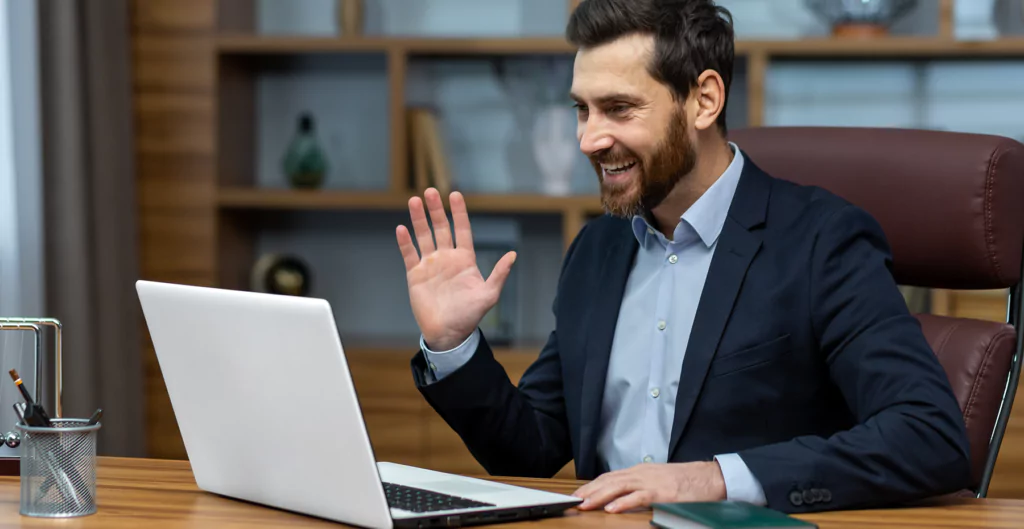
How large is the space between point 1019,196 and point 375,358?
1.93m

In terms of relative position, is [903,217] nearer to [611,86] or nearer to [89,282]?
[611,86]

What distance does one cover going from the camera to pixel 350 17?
328cm

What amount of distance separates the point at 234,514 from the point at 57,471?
0.57 ft

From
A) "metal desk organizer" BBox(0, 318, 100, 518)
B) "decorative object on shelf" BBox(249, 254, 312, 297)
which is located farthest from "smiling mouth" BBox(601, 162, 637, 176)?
"decorative object on shelf" BBox(249, 254, 312, 297)

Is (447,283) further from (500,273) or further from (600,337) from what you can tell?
(600,337)

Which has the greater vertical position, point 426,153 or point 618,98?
point 618,98

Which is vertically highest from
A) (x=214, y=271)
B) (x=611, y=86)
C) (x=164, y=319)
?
(x=611, y=86)

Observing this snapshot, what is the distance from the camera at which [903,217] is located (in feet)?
5.43

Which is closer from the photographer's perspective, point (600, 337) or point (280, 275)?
point (600, 337)

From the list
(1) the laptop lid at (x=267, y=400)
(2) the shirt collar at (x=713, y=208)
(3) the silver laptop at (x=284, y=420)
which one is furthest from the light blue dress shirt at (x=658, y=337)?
(1) the laptop lid at (x=267, y=400)

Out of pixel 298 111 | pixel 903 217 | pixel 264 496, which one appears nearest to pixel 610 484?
pixel 264 496

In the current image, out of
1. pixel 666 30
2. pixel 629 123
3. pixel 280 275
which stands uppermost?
pixel 666 30

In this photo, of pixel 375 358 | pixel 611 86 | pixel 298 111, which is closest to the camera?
pixel 611 86

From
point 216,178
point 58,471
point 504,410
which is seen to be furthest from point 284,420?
point 216,178
